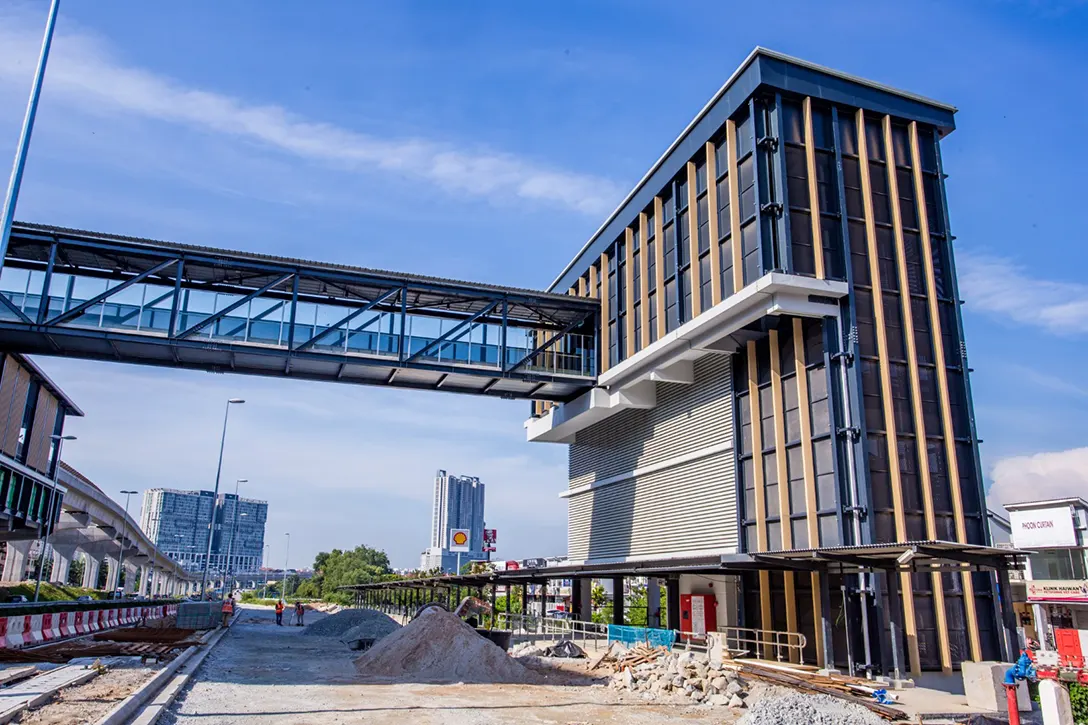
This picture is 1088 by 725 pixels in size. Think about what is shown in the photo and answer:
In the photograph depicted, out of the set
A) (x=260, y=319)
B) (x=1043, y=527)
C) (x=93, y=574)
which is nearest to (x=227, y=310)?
(x=260, y=319)

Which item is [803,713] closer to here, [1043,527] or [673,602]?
[673,602]

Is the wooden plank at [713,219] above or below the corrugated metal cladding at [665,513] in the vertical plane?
above

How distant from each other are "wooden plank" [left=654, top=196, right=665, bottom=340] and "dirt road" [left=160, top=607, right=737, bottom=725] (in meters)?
15.3

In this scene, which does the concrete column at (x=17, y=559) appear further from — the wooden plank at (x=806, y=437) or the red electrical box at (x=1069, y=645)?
the red electrical box at (x=1069, y=645)

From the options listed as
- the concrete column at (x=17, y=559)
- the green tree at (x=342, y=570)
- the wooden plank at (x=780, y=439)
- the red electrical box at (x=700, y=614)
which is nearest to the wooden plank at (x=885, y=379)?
the wooden plank at (x=780, y=439)

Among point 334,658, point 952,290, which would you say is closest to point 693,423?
point 952,290

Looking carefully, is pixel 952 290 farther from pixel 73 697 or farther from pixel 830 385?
pixel 73 697

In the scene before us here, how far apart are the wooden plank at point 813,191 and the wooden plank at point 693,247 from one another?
4722mm

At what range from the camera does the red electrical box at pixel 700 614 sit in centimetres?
3288

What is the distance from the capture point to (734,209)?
94.1ft

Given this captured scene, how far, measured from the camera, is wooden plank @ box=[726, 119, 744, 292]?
27719 mm

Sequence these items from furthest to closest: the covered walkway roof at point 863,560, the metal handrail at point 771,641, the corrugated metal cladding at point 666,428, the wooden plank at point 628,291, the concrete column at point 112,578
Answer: the concrete column at point 112,578 < the wooden plank at point 628,291 < the corrugated metal cladding at point 666,428 < the metal handrail at point 771,641 < the covered walkway roof at point 863,560

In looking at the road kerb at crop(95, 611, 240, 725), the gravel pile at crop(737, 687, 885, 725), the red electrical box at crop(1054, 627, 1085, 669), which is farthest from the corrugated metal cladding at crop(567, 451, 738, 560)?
the red electrical box at crop(1054, 627, 1085, 669)

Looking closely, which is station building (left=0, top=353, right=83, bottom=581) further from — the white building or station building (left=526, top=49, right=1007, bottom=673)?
the white building
